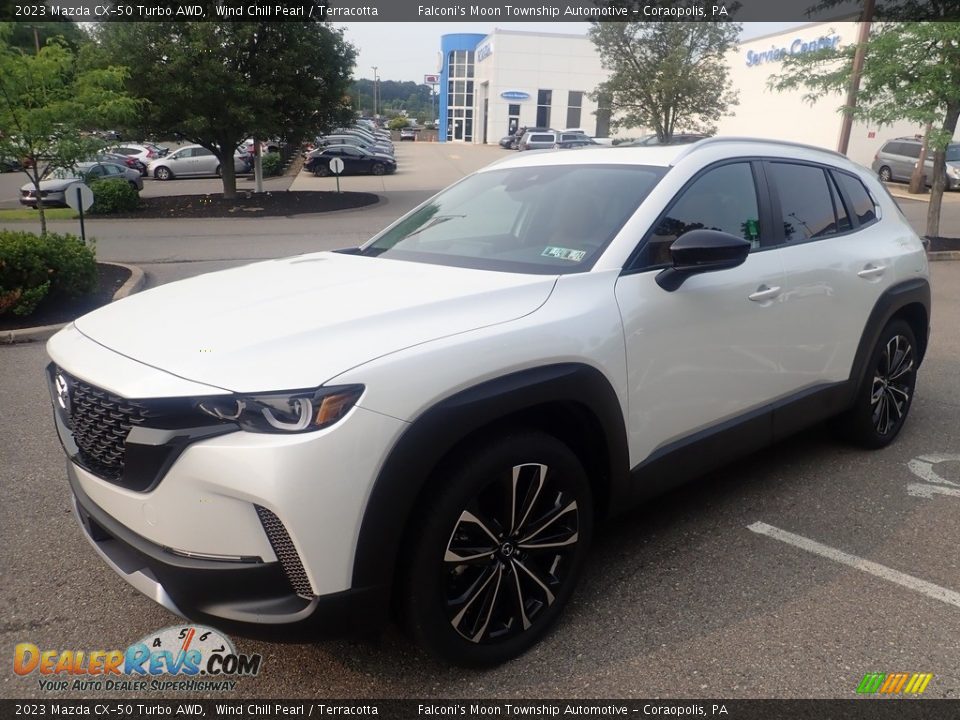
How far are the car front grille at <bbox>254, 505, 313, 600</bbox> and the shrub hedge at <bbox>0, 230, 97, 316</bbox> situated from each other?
6774 mm

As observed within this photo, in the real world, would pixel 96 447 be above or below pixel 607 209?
below

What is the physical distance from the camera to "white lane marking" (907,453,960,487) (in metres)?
4.26

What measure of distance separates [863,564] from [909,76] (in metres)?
12.9

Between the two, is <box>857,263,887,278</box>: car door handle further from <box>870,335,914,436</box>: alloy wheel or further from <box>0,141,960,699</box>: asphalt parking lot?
<box>0,141,960,699</box>: asphalt parking lot

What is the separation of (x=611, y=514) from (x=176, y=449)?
1.64 meters

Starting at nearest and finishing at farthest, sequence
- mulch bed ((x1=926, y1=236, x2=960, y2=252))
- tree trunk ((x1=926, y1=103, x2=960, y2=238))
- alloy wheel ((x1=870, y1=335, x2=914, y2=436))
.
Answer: alloy wheel ((x1=870, y1=335, x2=914, y2=436)), tree trunk ((x1=926, y1=103, x2=960, y2=238)), mulch bed ((x1=926, y1=236, x2=960, y2=252))

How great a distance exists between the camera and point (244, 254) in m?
13.5

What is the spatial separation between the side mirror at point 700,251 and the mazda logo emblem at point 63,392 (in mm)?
2134

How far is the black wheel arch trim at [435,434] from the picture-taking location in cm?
218

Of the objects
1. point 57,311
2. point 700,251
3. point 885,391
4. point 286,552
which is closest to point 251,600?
point 286,552

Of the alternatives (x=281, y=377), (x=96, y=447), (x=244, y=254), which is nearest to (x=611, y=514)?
(x=281, y=377)

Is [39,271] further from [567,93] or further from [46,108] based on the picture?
[567,93]

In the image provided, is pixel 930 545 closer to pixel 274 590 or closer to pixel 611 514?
pixel 611 514

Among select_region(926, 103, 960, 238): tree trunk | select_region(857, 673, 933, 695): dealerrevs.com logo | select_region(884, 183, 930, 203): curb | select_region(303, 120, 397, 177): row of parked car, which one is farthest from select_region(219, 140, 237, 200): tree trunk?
select_region(857, 673, 933, 695): dealerrevs.com logo
